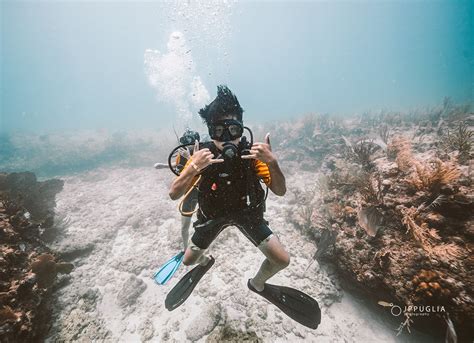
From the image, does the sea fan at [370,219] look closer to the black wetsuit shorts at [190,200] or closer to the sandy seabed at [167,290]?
the sandy seabed at [167,290]

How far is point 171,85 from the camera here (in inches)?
1086

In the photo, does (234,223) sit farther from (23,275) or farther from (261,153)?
(23,275)

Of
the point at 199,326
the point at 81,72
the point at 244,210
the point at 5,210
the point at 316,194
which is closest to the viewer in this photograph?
the point at 244,210

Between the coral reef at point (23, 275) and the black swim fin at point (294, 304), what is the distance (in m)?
3.68

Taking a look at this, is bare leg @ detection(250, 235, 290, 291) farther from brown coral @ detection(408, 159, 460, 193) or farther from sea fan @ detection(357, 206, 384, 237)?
brown coral @ detection(408, 159, 460, 193)

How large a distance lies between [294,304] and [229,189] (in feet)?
8.03

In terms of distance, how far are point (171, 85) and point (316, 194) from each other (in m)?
26.2

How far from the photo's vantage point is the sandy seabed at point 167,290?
3785mm

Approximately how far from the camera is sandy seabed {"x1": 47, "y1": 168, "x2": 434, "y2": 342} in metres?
3.79

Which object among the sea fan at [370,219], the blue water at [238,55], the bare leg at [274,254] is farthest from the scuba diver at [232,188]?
the blue water at [238,55]

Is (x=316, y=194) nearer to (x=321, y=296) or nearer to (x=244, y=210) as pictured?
(x=321, y=296)

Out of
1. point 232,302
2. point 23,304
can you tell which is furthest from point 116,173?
point 232,302

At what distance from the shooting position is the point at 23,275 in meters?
3.79

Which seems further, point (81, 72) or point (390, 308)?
point (81, 72)
